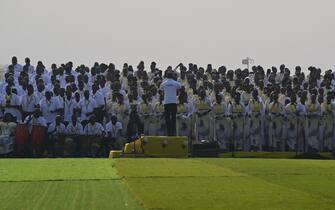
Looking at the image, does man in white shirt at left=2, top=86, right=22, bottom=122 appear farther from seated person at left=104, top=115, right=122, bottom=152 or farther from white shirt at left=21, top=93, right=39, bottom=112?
seated person at left=104, top=115, right=122, bottom=152

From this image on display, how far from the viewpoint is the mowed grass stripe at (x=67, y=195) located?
9.10 meters

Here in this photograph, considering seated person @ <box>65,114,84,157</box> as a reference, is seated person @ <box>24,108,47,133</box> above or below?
above

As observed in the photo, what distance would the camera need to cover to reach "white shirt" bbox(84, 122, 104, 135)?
914 inches

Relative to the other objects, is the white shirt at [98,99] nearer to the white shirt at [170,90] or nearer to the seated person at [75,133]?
the seated person at [75,133]

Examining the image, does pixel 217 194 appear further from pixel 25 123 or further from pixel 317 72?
pixel 317 72

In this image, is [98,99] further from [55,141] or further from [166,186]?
[166,186]

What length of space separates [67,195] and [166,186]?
1.75 metres

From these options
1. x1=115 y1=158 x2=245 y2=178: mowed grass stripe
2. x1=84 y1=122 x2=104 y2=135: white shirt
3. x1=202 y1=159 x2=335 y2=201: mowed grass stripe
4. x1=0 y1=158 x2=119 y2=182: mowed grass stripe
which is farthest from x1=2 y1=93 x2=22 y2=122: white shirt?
x1=202 y1=159 x2=335 y2=201: mowed grass stripe

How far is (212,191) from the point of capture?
10.5m

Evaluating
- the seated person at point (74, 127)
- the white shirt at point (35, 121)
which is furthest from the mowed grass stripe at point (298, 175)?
the white shirt at point (35, 121)

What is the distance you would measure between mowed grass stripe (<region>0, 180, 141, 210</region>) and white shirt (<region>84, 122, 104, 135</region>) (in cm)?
1126

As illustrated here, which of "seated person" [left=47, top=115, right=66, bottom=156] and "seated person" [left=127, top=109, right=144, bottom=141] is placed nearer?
"seated person" [left=47, top=115, right=66, bottom=156]

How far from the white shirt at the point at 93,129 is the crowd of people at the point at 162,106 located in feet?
0.09

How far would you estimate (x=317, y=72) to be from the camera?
28250 millimetres
